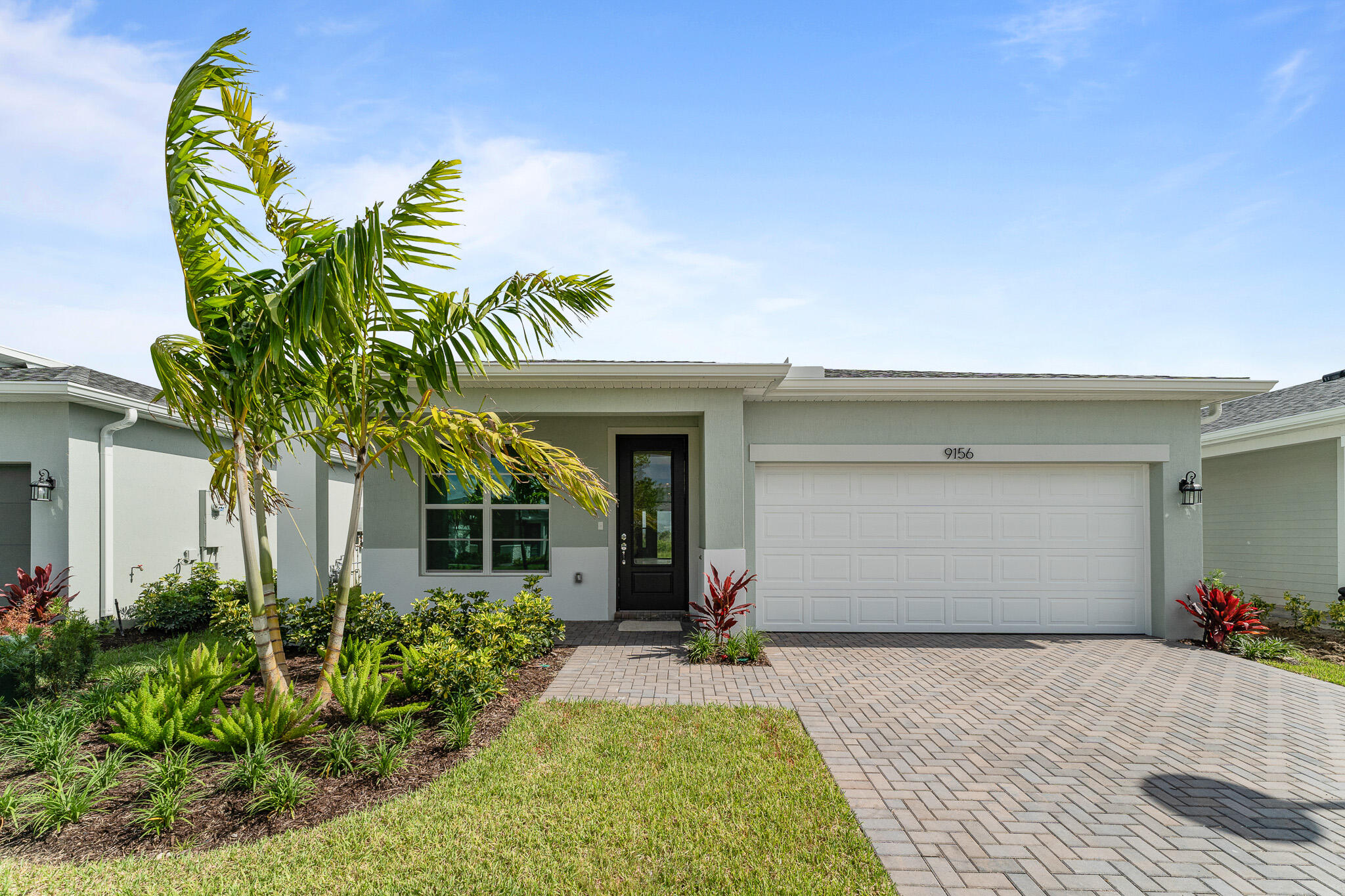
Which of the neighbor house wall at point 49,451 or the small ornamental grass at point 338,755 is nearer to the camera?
the small ornamental grass at point 338,755

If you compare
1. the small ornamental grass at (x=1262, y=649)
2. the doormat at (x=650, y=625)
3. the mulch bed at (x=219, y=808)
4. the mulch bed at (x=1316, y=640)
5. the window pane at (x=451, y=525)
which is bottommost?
the mulch bed at (x=1316, y=640)

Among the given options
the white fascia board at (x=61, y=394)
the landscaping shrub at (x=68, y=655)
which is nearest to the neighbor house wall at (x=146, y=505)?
the white fascia board at (x=61, y=394)

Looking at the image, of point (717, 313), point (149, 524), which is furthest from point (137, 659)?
→ point (717, 313)

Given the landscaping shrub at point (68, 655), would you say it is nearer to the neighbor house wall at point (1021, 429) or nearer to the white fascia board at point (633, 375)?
the white fascia board at point (633, 375)

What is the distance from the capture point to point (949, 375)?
9031 mm

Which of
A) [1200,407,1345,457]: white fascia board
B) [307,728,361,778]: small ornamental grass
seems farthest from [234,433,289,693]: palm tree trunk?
[1200,407,1345,457]: white fascia board

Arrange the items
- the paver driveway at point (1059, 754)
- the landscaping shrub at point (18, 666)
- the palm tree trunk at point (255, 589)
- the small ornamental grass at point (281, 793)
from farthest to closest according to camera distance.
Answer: the landscaping shrub at point (18, 666)
the palm tree trunk at point (255, 589)
the small ornamental grass at point (281, 793)
the paver driveway at point (1059, 754)

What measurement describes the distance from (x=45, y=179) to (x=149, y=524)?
4758 mm

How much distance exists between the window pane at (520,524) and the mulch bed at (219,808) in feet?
15.3

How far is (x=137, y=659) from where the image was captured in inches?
284

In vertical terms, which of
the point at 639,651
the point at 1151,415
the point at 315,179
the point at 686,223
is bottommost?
the point at 639,651

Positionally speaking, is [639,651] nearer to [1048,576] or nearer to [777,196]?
[1048,576]

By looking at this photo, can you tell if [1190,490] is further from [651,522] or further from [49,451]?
[49,451]

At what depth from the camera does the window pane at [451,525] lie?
952 cm
